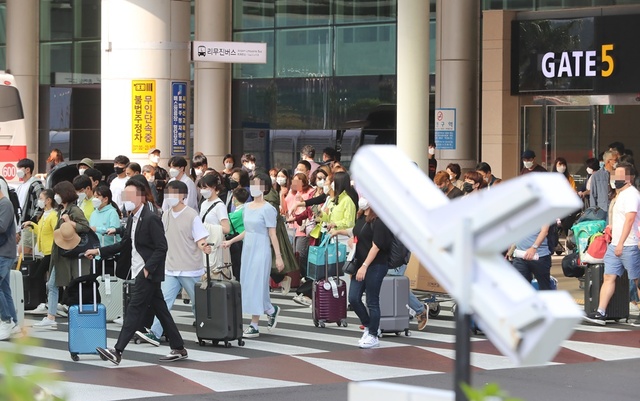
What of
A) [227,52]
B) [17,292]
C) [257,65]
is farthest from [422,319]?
[257,65]

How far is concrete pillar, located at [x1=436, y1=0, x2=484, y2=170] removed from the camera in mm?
29312

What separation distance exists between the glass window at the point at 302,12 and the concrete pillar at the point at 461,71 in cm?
437

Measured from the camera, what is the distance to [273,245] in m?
14.2

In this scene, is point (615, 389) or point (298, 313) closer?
point (615, 389)

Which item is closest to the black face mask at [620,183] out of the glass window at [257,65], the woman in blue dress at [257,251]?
the woman in blue dress at [257,251]

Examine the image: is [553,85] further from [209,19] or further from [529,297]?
[529,297]

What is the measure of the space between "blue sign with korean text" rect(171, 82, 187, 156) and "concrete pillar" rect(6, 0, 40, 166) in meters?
13.8

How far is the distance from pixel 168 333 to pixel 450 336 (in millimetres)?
3536

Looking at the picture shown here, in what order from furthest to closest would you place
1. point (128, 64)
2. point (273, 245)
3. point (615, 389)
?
point (128, 64), point (273, 245), point (615, 389)

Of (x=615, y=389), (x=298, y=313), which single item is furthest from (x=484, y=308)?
(x=298, y=313)

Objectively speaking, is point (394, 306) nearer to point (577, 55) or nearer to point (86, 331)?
point (86, 331)

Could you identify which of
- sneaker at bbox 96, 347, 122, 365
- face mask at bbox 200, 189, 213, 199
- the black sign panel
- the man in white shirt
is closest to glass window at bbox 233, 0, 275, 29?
the black sign panel

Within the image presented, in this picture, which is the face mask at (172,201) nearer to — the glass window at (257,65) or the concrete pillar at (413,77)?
the concrete pillar at (413,77)

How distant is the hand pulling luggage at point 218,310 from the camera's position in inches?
525
